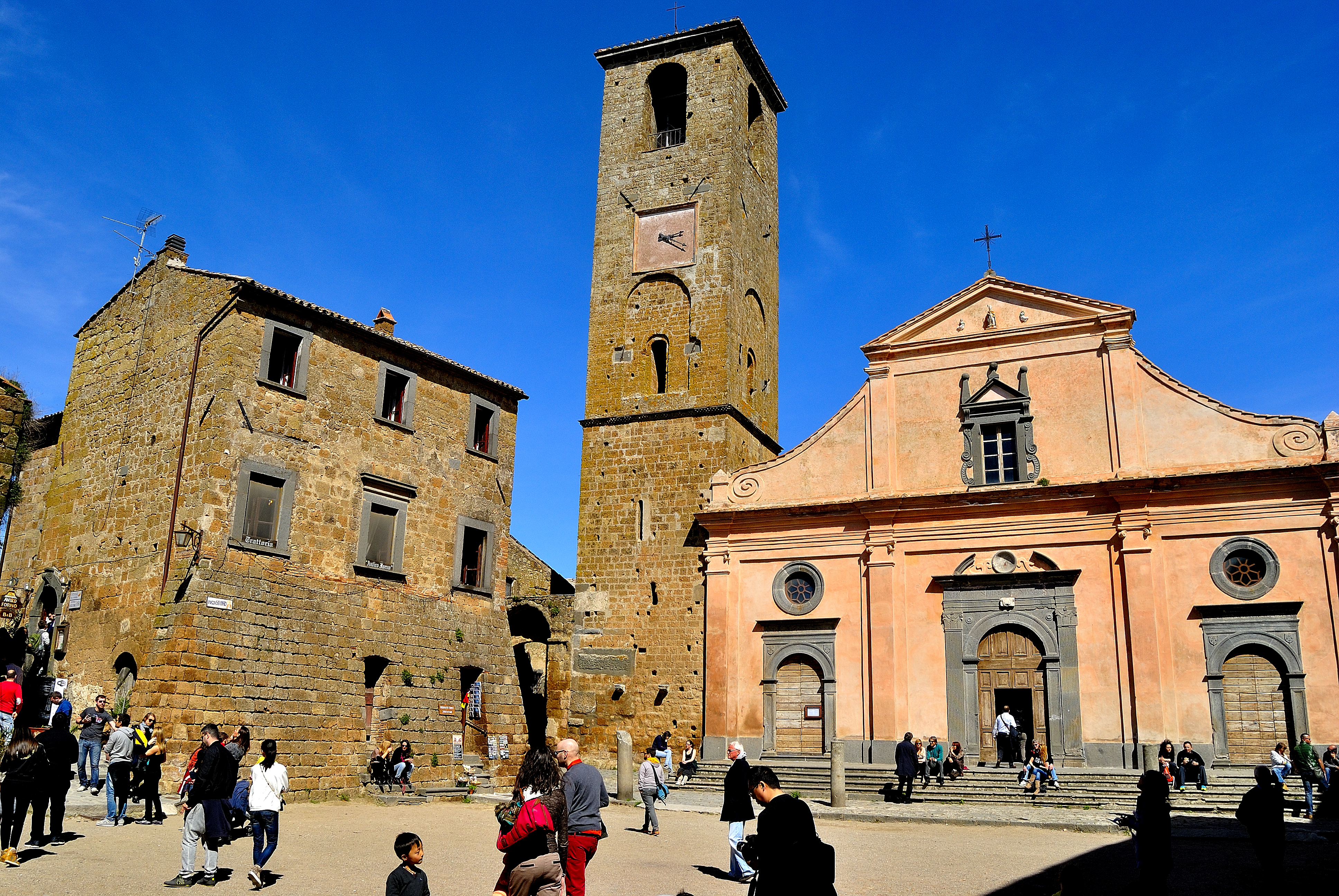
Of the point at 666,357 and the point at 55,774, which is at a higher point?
the point at 666,357

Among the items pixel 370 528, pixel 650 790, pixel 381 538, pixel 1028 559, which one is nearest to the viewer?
pixel 650 790

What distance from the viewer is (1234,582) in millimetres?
21141

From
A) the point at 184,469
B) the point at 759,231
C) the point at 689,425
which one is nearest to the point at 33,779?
the point at 184,469

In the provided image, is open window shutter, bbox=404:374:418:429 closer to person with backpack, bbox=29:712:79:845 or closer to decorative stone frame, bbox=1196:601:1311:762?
person with backpack, bbox=29:712:79:845

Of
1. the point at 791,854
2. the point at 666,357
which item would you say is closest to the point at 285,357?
the point at 666,357

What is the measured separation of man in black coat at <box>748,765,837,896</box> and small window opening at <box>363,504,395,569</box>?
17.4 metres

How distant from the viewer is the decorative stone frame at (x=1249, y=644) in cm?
2011

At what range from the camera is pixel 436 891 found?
1025cm

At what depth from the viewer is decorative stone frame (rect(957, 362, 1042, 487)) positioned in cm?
2333

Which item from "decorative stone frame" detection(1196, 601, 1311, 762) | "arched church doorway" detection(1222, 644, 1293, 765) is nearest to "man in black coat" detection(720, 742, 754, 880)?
"decorative stone frame" detection(1196, 601, 1311, 762)

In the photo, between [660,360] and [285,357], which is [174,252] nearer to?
[285,357]

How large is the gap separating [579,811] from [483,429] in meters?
18.8

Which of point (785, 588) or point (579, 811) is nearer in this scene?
point (579, 811)

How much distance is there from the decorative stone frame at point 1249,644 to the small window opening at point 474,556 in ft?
51.7
